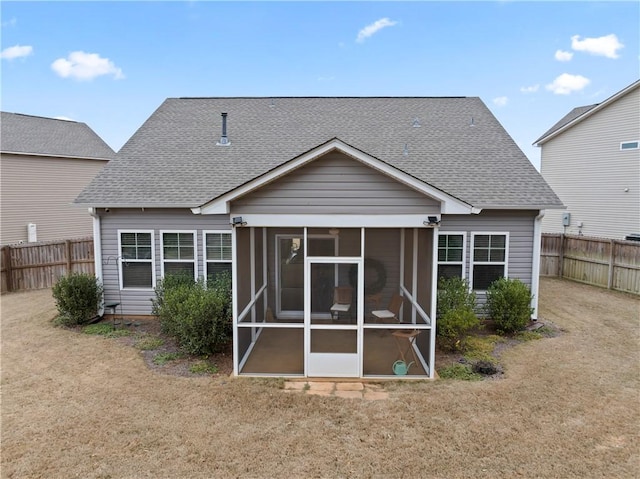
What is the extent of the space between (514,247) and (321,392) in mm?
6208

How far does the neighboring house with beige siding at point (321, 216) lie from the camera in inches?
253

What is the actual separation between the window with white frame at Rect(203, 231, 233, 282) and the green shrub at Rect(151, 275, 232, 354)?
5.18 feet

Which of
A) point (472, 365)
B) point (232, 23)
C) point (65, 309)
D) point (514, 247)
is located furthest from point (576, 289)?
point (232, 23)

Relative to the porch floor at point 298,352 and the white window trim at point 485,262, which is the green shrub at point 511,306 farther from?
the porch floor at point 298,352

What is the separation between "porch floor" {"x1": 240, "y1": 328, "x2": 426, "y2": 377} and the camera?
6.80 meters

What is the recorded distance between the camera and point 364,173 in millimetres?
6426

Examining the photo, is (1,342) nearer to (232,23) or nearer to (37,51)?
(232,23)

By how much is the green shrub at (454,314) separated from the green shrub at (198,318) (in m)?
4.22

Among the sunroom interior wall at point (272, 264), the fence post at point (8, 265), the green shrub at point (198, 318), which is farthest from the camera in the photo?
the fence post at point (8, 265)

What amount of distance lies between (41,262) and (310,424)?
Result: 40.2ft

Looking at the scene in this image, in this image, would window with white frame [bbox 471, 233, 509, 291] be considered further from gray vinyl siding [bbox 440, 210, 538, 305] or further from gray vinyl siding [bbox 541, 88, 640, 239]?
gray vinyl siding [bbox 541, 88, 640, 239]

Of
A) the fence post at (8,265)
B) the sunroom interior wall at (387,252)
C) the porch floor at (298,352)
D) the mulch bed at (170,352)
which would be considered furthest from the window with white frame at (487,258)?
the fence post at (8,265)

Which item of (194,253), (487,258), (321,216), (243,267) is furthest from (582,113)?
(243,267)

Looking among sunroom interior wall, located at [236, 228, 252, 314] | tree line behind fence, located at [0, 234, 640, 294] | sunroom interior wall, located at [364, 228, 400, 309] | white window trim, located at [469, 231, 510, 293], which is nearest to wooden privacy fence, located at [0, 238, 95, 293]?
tree line behind fence, located at [0, 234, 640, 294]
